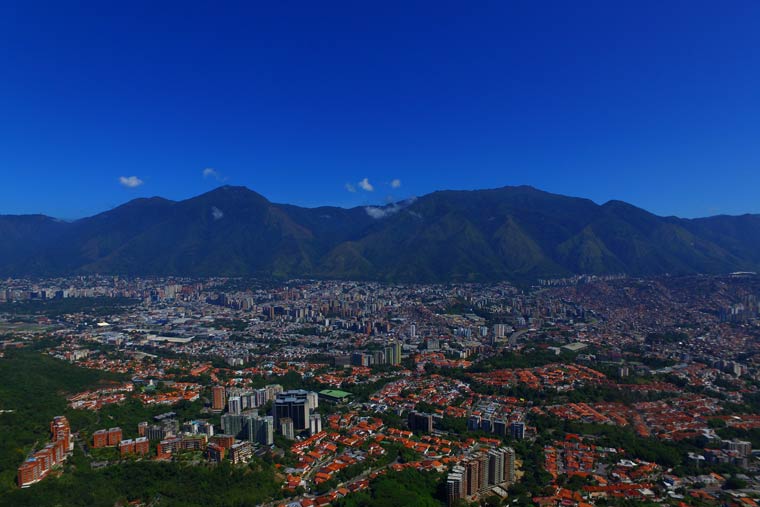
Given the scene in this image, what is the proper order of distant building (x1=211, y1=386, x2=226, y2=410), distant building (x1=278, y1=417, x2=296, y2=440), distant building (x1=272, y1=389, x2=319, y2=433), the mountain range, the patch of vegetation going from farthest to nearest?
1. the mountain range
2. distant building (x1=211, y1=386, x2=226, y2=410)
3. distant building (x1=272, y1=389, x2=319, y2=433)
4. distant building (x1=278, y1=417, x2=296, y2=440)
5. the patch of vegetation

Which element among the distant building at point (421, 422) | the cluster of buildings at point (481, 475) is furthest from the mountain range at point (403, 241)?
the cluster of buildings at point (481, 475)

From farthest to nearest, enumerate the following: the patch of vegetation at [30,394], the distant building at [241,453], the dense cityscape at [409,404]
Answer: the distant building at [241,453] → the patch of vegetation at [30,394] → the dense cityscape at [409,404]

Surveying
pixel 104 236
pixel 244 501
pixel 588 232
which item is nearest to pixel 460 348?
pixel 244 501

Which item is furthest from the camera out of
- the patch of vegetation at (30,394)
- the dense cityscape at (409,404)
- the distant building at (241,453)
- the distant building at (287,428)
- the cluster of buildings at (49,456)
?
the distant building at (287,428)

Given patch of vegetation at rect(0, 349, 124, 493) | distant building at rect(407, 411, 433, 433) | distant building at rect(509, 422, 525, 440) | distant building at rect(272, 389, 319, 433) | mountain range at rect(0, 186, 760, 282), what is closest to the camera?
patch of vegetation at rect(0, 349, 124, 493)

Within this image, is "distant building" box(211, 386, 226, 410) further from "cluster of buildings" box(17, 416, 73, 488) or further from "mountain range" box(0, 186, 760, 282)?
"mountain range" box(0, 186, 760, 282)

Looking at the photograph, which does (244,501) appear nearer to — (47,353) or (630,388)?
(630,388)

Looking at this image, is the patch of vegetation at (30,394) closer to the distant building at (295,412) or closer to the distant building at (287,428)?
the distant building at (295,412)

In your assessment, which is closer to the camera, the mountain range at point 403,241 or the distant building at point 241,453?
the distant building at point 241,453

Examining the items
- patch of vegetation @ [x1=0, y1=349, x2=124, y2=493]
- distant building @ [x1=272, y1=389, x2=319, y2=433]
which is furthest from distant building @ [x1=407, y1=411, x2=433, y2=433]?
patch of vegetation @ [x1=0, y1=349, x2=124, y2=493]
